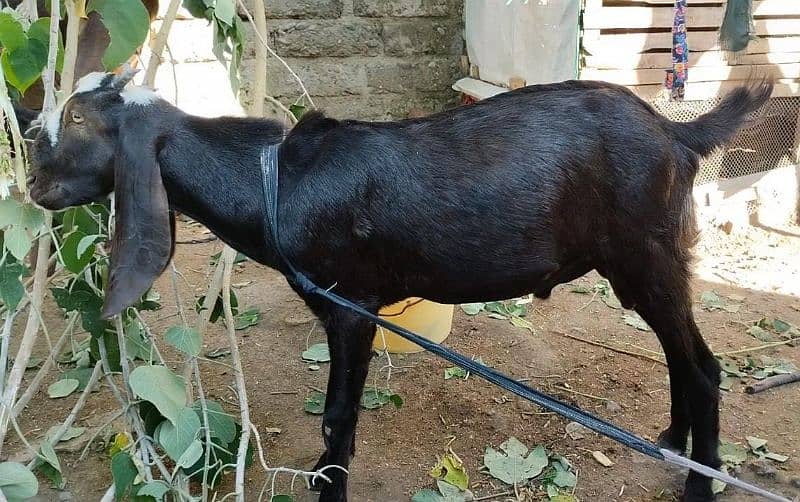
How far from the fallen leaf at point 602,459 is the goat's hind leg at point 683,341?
291 mm

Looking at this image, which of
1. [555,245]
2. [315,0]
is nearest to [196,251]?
[315,0]

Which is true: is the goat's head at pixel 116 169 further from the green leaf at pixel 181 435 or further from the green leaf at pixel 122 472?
the green leaf at pixel 122 472

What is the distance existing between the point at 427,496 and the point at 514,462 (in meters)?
0.37

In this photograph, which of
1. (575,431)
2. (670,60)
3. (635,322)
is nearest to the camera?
(575,431)

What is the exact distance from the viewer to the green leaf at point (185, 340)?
2104 mm

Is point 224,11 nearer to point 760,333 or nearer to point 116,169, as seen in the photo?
point 116,169

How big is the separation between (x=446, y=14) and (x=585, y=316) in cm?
312

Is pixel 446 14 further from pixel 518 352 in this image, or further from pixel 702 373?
pixel 702 373

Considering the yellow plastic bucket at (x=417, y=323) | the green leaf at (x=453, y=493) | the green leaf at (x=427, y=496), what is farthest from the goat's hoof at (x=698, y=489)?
the yellow plastic bucket at (x=417, y=323)

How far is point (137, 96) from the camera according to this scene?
6.98 ft

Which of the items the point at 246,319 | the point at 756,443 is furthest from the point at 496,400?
the point at 246,319

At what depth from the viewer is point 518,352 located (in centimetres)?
350

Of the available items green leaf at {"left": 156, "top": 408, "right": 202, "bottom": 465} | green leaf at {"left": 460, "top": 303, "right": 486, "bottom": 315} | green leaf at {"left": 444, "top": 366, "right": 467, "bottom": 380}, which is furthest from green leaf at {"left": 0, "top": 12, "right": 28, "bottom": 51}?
green leaf at {"left": 460, "top": 303, "right": 486, "bottom": 315}

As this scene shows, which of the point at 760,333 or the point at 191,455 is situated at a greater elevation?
the point at 191,455
